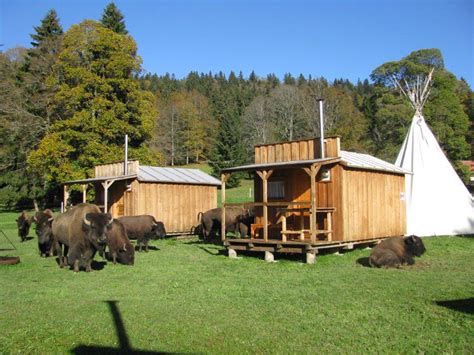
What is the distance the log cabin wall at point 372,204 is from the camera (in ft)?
53.8

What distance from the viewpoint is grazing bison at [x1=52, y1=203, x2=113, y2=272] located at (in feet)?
40.8

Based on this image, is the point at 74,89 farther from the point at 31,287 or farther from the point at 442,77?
the point at 442,77

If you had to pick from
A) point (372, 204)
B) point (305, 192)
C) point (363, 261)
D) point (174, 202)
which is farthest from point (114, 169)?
point (363, 261)

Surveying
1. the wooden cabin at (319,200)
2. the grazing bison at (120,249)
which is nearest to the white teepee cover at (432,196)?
the wooden cabin at (319,200)

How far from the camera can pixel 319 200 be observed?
16859 mm

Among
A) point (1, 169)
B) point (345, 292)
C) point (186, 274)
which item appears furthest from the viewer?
point (1, 169)

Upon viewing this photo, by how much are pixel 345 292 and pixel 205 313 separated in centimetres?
326

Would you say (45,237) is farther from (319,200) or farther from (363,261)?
(363,261)

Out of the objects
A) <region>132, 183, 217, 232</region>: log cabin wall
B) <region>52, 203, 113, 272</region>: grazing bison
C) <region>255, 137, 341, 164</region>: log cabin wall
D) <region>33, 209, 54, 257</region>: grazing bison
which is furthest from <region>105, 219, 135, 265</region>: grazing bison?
<region>132, 183, 217, 232</region>: log cabin wall

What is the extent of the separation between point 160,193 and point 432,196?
13.8 meters

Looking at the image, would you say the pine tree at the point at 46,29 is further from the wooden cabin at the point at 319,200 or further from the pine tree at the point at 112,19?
the wooden cabin at the point at 319,200

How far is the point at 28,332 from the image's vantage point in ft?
22.6

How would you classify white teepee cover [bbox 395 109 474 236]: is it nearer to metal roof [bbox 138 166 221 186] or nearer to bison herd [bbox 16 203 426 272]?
bison herd [bbox 16 203 426 272]

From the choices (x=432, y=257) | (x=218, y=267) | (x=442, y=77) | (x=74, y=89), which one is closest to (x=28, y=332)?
(x=218, y=267)
